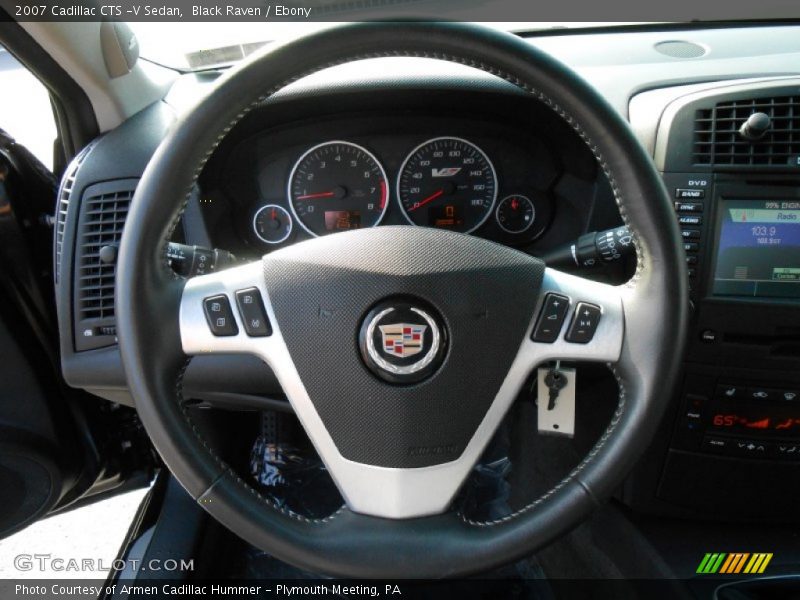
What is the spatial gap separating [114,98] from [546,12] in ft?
3.37

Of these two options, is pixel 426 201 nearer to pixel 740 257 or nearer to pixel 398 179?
pixel 398 179

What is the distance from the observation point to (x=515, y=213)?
1.61 metres

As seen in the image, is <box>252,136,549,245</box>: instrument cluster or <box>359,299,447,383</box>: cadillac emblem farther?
<box>252,136,549,245</box>: instrument cluster

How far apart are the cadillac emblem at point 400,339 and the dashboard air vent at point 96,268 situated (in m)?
0.62

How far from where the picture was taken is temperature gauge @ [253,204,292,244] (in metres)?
1.62

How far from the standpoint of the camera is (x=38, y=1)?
134 cm

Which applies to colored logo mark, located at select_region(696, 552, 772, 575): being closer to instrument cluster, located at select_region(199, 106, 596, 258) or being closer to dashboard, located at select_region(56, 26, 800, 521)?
dashboard, located at select_region(56, 26, 800, 521)

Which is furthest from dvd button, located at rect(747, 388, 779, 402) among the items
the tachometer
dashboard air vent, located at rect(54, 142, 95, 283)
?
dashboard air vent, located at rect(54, 142, 95, 283)

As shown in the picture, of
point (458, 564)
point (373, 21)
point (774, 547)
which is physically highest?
point (373, 21)

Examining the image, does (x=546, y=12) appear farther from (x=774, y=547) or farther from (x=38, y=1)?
(x=774, y=547)

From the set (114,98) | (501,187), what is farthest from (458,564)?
(114,98)

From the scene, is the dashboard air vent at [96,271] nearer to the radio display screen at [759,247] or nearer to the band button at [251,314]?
the band button at [251,314]

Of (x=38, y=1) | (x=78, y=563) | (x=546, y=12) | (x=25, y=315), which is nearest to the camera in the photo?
(x=38, y=1)

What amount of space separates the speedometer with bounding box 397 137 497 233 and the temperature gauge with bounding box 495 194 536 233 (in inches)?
1.0
